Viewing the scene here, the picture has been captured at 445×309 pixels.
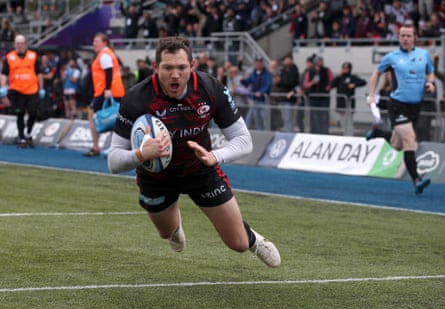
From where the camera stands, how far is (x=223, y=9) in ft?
105

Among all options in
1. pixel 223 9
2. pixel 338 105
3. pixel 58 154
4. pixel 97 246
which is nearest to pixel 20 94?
pixel 58 154

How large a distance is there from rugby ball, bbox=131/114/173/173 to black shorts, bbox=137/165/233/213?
0.56m

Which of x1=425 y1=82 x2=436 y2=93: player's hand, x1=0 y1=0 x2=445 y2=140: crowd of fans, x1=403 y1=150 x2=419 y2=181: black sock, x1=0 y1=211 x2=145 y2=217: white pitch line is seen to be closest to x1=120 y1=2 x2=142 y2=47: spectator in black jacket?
x1=0 y1=0 x2=445 y2=140: crowd of fans

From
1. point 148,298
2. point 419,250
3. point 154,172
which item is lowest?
point 419,250

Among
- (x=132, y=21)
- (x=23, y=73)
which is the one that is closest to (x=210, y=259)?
(x=23, y=73)

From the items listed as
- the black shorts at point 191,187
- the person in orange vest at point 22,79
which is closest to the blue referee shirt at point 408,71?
the black shorts at point 191,187

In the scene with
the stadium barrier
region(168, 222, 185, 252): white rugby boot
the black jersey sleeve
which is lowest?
the stadium barrier

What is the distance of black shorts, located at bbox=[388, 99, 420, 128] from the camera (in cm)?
1531

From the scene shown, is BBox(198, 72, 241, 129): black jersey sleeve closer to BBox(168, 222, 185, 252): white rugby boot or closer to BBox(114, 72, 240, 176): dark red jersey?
BBox(114, 72, 240, 176): dark red jersey

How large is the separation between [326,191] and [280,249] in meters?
6.27

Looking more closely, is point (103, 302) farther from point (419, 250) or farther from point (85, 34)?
point (85, 34)

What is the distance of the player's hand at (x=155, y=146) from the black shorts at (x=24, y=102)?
669 inches

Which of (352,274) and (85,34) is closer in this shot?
(352,274)

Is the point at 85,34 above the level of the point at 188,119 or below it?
below
